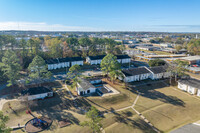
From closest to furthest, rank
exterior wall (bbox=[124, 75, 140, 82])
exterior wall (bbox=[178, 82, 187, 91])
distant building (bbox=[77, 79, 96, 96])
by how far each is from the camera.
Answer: distant building (bbox=[77, 79, 96, 96])
exterior wall (bbox=[178, 82, 187, 91])
exterior wall (bbox=[124, 75, 140, 82])

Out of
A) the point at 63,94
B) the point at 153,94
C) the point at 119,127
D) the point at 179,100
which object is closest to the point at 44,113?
the point at 63,94

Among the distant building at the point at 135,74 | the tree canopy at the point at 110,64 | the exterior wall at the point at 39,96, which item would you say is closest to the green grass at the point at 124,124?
the exterior wall at the point at 39,96

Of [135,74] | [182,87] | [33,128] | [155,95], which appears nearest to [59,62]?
[135,74]

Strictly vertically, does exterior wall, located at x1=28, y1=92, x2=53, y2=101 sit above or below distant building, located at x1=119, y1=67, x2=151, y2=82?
below

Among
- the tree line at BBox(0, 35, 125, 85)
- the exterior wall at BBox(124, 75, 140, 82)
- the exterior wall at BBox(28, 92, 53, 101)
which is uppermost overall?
the tree line at BBox(0, 35, 125, 85)

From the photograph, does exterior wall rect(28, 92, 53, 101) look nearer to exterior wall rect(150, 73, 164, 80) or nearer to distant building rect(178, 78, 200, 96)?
exterior wall rect(150, 73, 164, 80)

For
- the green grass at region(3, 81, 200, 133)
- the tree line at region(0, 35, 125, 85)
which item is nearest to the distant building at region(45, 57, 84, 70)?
the tree line at region(0, 35, 125, 85)

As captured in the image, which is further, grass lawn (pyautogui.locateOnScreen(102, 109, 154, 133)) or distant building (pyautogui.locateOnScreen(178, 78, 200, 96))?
distant building (pyautogui.locateOnScreen(178, 78, 200, 96))

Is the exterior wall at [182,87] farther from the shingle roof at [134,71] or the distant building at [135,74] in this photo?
the shingle roof at [134,71]
